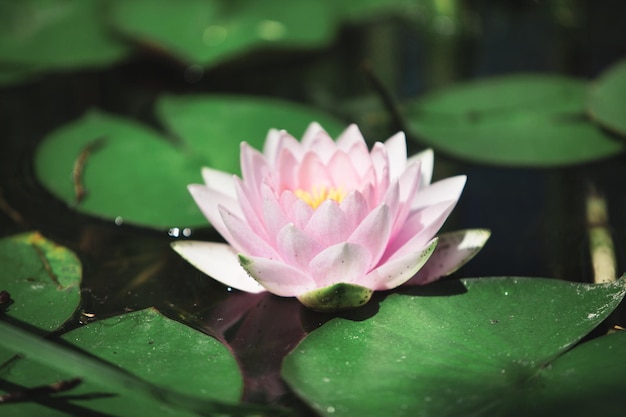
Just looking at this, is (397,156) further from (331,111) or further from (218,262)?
(331,111)

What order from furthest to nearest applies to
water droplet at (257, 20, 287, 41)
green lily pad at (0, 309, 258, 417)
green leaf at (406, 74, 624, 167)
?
1. water droplet at (257, 20, 287, 41)
2. green leaf at (406, 74, 624, 167)
3. green lily pad at (0, 309, 258, 417)

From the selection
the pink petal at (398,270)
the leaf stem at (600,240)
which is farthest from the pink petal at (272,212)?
the leaf stem at (600,240)

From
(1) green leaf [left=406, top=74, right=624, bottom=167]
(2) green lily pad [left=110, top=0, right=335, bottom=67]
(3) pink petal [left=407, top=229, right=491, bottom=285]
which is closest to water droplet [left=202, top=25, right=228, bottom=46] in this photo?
(2) green lily pad [left=110, top=0, right=335, bottom=67]

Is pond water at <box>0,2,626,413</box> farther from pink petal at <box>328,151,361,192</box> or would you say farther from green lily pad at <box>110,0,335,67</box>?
pink petal at <box>328,151,361,192</box>

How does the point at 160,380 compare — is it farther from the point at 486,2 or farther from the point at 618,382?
the point at 486,2

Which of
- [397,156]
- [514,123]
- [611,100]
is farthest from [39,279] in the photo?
[611,100]

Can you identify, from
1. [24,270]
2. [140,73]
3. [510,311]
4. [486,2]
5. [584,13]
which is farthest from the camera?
[486,2]

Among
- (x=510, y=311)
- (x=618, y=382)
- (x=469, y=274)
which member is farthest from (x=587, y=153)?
(x=618, y=382)
